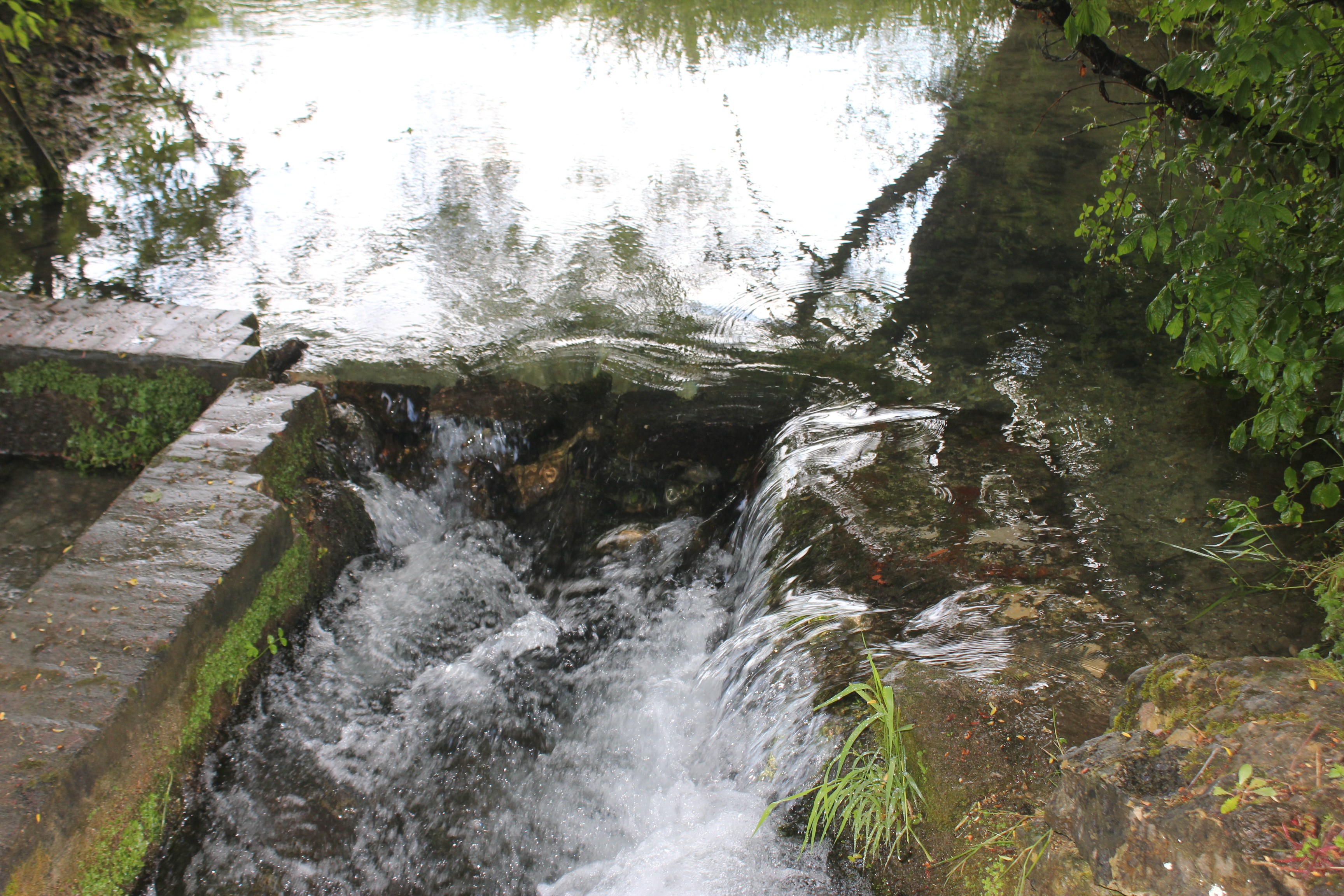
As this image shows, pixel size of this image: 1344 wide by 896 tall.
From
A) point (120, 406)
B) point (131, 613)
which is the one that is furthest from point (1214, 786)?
point (120, 406)

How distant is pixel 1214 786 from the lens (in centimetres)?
164

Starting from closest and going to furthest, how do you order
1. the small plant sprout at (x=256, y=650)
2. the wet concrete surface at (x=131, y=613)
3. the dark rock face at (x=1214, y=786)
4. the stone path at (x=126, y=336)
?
the dark rock face at (x=1214, y=786), the wet concrete surface at (x=131, y=613), the small plant sprout at (x=256, y=650), the stone path at (x=126, y=336)

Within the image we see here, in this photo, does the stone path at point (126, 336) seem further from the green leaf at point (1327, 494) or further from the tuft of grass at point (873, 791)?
the green leaf at point (1327, 494)

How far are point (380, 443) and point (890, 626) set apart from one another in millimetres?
2979

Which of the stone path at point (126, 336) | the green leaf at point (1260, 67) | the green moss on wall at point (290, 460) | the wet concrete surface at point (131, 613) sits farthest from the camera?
the stone path at point (126, 336)

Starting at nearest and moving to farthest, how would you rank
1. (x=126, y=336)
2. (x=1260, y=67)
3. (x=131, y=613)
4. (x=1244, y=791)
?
(x=1244, y=791), (x=1260, y=67), (x=131, y=613), (x=126, y=336)

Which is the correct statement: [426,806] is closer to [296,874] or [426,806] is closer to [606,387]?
[296,874]

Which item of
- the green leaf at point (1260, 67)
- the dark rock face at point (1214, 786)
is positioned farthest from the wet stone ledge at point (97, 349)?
the green leaf at point (1260, 67)

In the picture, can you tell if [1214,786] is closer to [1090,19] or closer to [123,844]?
[1090,19]

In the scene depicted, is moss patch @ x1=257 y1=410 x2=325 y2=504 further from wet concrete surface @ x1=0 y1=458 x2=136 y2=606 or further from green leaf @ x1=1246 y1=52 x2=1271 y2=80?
green leaf @ x1=1246 y1=52 x2=1271 y2=80

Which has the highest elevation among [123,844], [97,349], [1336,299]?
[1336,299]

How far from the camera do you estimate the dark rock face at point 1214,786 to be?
1489 millimetres

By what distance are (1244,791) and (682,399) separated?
328 centimetres

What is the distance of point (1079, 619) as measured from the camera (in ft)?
9.22
